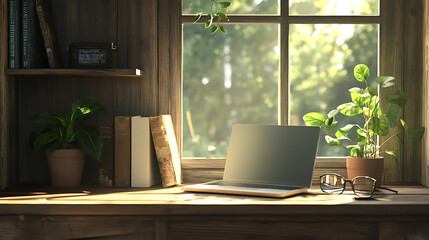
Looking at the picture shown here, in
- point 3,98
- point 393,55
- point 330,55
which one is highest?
point 330,55

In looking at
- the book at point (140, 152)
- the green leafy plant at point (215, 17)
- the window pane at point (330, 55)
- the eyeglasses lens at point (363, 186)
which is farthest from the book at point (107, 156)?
the eyeglasses lens at point (363, 186)

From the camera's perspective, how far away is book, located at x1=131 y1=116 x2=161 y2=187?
78.0 inches

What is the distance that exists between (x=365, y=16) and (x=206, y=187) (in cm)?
119

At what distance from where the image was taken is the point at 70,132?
2.02 m

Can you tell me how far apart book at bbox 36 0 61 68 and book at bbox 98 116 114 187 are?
38cm

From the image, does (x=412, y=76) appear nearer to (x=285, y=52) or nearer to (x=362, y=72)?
(x=362, y=72)

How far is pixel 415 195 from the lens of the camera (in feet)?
5.88

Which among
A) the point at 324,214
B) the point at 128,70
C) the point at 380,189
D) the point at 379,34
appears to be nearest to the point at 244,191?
the point at 324,214

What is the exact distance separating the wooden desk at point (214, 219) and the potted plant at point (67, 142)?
35cm

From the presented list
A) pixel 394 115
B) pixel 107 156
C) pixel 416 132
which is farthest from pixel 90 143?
pixel 416 132

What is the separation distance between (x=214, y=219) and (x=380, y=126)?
90cm

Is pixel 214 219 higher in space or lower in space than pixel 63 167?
lower

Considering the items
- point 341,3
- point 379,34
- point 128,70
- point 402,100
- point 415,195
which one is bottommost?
point 415,195

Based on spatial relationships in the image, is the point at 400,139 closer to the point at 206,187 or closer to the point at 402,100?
the point at 402,100
